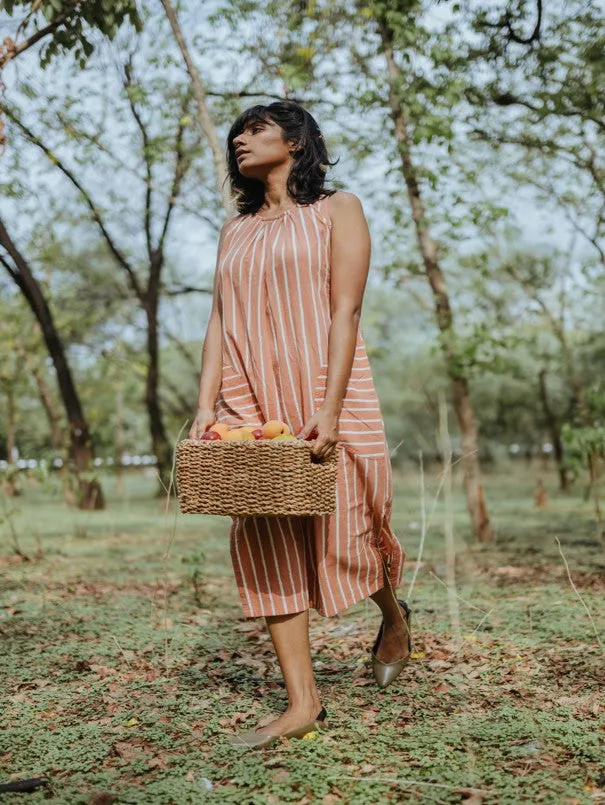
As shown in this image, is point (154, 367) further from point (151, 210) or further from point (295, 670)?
point (295, 670)

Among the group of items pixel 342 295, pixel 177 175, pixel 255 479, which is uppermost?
pixel 177 175

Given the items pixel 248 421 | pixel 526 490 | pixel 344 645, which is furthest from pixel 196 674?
pixel 526 490

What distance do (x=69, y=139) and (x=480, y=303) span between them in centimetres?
1160

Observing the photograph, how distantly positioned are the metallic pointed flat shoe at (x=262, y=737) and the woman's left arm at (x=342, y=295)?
37.1 inches

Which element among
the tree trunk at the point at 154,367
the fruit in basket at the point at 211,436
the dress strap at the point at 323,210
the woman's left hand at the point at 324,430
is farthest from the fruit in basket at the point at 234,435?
the tree trunk at the point at 154,367

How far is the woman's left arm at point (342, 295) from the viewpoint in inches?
114

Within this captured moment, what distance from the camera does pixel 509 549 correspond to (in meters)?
8.36

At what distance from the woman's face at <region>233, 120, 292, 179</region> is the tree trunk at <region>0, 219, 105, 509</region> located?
7920 mm

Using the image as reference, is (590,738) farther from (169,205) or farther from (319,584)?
(169,205)

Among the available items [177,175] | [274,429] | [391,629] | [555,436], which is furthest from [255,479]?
[555,436]

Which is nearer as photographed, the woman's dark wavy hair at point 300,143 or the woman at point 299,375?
the woman at point 299,375

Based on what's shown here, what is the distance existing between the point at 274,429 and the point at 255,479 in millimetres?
238

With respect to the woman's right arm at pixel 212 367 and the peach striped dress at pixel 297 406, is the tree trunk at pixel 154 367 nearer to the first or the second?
the woman's right arm at pixel 212 367

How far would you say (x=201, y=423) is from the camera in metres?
3.11
